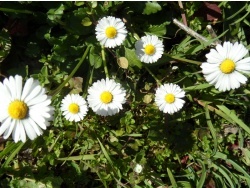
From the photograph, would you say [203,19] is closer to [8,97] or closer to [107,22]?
[107,22]

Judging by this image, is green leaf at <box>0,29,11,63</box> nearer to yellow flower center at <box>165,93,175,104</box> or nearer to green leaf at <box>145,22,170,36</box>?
green leaf at <box>145,22,170,36</box>

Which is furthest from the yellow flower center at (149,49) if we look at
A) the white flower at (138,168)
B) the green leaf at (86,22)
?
the white flower at (138,168)

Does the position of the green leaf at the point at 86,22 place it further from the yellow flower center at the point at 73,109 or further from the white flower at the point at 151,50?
the yellow flower center at the point at 73,109

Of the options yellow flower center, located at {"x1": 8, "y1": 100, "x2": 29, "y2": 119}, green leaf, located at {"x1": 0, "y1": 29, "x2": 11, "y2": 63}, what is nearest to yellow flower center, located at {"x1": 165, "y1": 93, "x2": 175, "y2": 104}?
yellow flower center, located at {"x1": 8, "y1": 100, "x2": 29, "y2": 119}

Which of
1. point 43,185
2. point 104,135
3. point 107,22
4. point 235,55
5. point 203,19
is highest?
point 203,19

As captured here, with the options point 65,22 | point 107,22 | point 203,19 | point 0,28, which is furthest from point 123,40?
point 0,28

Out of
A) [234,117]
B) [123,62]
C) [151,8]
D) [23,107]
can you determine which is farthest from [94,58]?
[234,117]
